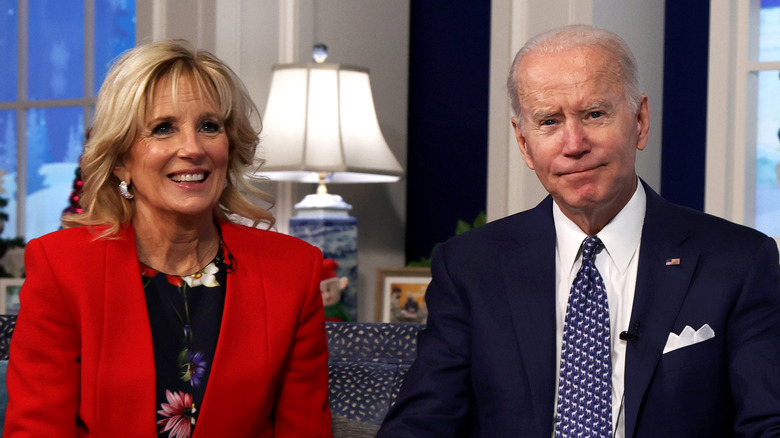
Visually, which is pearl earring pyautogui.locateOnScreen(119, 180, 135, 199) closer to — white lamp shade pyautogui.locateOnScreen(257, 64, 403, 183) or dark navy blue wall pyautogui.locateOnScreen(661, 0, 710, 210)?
white lamp shade pyautogui.locateOnScreen(257, 64, 403, 183)

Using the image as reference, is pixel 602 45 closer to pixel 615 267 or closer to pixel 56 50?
pixel 615 267

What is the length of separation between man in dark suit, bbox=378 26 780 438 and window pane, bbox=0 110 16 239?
3.39 m

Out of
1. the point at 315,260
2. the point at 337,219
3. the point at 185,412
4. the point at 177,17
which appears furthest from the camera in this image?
the point at 177,17

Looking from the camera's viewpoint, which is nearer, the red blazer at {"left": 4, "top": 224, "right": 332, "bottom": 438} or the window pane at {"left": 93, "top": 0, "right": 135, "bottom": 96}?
the red blazer at {"left": 4, "top": 224, "right": 332, "bottom": 438}

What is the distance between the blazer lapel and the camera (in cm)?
181

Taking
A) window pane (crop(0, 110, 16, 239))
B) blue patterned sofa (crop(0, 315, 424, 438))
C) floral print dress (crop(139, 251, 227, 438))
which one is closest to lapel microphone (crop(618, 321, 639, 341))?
blue patterned sofa (crop(0, 315, 424, 438))

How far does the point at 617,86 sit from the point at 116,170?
0.95 metres

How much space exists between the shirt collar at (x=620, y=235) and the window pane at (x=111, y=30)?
2.94 meters

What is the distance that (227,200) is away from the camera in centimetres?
207

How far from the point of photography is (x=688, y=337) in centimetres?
162

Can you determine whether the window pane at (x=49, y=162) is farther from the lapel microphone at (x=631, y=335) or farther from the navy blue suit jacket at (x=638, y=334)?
the lapel microphone at (x=631, y=335)

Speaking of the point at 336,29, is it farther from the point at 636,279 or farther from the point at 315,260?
the point at 636,279

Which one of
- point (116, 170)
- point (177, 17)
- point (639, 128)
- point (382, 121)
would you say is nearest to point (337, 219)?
point (382, 121)

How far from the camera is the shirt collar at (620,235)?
1.73 meters
